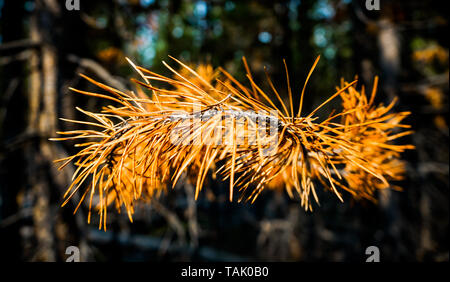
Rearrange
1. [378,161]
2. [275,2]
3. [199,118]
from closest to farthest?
1. [199,118]
2. [378,161]
3. [275,2]

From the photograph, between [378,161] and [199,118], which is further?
[378,161]

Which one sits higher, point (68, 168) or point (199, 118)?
point (199, 118)

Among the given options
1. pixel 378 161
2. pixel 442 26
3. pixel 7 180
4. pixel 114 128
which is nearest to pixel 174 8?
pixel 114 128

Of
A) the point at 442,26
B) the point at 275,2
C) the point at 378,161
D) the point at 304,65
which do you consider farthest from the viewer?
the point at 304,65

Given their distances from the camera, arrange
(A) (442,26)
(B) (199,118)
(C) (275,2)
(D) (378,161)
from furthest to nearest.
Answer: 1. (C) (275,2)
2. (A) (442,26)
3. (D) (378,161)
4. (B) (199,118)

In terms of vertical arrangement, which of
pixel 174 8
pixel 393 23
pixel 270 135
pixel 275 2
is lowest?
pixel 270 135
